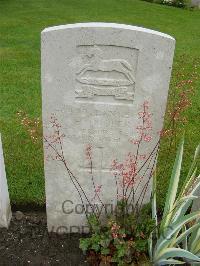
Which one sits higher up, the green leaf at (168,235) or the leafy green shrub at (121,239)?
the green leaf at (168,235)

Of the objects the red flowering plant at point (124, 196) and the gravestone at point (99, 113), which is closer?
the gravestone at point (99, 113)

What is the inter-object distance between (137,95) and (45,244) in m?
1.38

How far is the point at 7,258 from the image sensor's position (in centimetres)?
315

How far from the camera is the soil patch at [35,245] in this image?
3.16 m

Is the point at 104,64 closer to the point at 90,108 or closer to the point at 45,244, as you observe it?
the point at 90,108

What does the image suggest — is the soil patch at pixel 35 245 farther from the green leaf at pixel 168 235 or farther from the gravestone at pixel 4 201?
the green leaf at pixel 168 235

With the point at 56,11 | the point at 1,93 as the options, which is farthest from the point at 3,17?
the point at 1,93

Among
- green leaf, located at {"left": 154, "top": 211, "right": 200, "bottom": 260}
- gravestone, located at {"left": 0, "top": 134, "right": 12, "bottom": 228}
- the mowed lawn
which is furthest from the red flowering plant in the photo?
the mowed lawn

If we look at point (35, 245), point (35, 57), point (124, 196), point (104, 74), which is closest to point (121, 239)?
point (124, 196)

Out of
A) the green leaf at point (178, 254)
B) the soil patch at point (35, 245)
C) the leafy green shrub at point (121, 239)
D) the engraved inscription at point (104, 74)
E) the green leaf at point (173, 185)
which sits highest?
the engraved inscription at point (104, 74)

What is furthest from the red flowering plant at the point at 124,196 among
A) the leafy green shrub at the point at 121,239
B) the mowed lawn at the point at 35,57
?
the mowed lawn at the point at 35,57

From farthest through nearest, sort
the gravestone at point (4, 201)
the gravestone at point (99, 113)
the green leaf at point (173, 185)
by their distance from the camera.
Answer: the gravestone at point (4, 201), the green leaf at point (173, 185), the gravestone at point (99, 113)

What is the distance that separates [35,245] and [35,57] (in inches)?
171

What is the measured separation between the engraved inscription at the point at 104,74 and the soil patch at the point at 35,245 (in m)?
1.22
